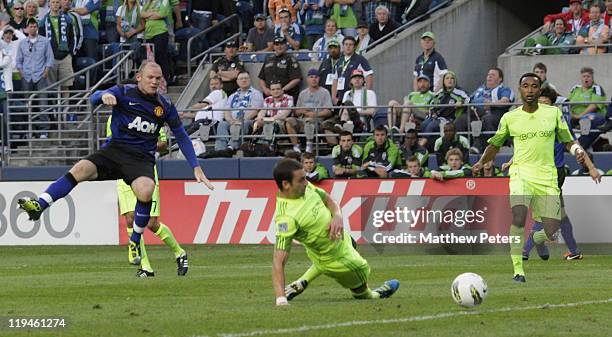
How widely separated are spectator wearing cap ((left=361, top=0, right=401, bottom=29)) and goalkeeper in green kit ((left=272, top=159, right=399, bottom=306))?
17054mm

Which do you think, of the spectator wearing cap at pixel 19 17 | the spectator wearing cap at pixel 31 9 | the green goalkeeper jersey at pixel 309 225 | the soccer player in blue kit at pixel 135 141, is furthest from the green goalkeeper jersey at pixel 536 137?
the spectator wearing cap at pixel 19 17

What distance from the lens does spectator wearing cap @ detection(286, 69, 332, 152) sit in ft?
87.0

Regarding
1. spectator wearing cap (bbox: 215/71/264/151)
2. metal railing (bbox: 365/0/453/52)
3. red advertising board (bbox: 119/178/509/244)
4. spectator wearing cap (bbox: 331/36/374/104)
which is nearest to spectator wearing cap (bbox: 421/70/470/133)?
spectator wearing cap (bbox: 331/36/374/104)

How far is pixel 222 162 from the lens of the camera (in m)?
26.7

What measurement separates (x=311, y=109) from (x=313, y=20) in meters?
3.29

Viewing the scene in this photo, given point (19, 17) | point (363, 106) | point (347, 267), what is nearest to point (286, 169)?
point (347, 267)

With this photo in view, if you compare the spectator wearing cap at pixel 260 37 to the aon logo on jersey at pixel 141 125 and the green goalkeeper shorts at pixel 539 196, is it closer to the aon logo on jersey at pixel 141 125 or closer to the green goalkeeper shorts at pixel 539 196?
the aon logo on jersey at pixel 141 125

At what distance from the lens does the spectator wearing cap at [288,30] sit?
29.0 meters

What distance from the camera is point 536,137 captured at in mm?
15188

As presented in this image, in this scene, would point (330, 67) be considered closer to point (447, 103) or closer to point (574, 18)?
point (447, 103)

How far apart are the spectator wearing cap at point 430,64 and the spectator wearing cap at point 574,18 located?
268 cm

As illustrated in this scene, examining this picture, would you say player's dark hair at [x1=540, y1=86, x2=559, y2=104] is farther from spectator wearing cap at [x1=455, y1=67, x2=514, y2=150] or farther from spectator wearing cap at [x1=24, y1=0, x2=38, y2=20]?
spectator wearing cap at [x1=24, y1=0, x2=38, y2=20]

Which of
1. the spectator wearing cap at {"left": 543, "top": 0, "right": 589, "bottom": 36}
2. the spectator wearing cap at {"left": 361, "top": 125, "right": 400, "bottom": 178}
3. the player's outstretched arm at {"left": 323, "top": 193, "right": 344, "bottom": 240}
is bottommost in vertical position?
the spectator wearing cap at {"left": 361, "top": 125, "right": 400, "bottom": 178}

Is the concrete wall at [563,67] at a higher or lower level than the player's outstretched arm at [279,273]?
higher
